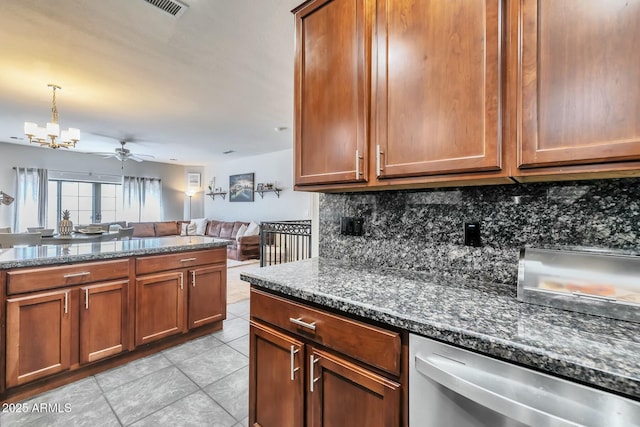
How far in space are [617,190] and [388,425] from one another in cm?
112

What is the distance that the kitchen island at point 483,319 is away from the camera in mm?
614

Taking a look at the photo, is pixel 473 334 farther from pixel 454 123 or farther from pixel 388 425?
pixel 454 123

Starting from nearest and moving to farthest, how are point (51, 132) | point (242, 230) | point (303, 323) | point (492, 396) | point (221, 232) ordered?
point (492, 396) → point (303, 323) → point (51, 132) → point (242, 230) → point (221, 232)

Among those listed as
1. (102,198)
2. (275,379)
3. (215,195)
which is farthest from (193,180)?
(275,379)

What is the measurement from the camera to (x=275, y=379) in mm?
1245

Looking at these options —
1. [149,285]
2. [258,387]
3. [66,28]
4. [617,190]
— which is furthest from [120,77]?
[617,190]

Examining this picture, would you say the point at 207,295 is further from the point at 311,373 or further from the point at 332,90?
the point at 332,90

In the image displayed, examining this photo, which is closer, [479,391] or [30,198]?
[479,391]

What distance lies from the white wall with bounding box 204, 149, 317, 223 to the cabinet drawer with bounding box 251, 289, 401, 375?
16.0 feet

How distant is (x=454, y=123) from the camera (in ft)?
3.47

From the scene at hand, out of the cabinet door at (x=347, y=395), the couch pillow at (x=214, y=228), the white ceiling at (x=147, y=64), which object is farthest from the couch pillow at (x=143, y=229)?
the cabinet door at (x=347, y=395)

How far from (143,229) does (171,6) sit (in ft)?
23.8

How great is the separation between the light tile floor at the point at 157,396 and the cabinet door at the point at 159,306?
20 cm

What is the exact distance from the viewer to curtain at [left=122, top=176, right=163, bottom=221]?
312 inches
